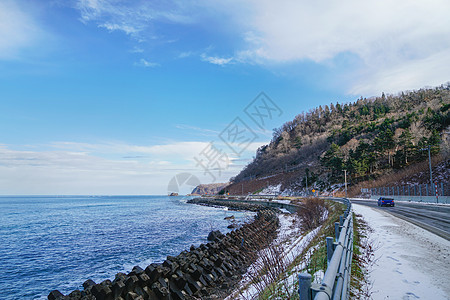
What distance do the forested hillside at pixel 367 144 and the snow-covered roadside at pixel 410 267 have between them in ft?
177

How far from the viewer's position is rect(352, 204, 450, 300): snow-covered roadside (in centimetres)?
483

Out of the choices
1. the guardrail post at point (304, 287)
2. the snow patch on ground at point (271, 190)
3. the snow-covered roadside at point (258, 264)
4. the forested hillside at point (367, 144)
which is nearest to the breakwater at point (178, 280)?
the snow-covered roadside at point (258, 264)

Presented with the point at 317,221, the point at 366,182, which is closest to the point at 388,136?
the point at 366,182

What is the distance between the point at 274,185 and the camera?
10356 cm

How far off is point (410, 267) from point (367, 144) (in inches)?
2771

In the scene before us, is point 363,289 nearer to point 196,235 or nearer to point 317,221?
point 317,221

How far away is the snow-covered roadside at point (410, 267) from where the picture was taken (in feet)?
15.8

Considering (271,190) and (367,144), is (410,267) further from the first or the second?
(271,190)

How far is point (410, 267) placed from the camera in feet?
20.5

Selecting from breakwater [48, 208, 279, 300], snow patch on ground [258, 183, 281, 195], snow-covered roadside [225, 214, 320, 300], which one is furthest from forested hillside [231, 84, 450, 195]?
breakwater [48, 208, 279, 300]

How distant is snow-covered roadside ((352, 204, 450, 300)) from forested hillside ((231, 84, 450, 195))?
5402 cm

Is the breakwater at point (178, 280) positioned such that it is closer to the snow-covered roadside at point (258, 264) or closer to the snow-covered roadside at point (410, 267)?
the snow-covered roadside at point (258, 264)

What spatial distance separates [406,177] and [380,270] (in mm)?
58690

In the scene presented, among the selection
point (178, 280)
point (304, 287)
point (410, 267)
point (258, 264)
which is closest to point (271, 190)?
point (178, 280)
